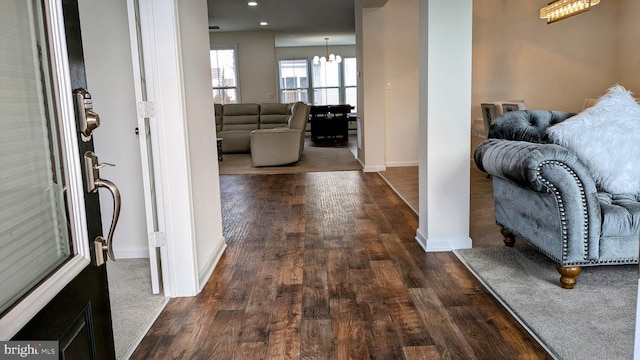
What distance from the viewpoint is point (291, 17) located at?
9.21 metres

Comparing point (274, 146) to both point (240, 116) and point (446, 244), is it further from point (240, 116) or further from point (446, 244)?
point (446, 244)

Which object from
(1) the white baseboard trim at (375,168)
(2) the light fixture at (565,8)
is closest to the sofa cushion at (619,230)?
(2) the light fixture at (565,8)

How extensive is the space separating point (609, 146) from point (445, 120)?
982 mm

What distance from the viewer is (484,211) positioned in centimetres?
444

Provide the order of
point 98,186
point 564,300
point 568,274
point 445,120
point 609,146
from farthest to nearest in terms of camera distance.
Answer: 1. point 445,120
2. point 609,146
3. point 568,274
4. point 564,300
5. point 98,186

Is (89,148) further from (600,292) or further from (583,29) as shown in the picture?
(583,29)

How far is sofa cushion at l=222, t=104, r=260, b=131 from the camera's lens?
10031 millimetres

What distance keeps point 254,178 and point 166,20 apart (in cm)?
436

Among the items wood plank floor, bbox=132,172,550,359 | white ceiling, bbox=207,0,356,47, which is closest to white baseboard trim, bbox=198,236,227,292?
wood plank floor, bbox=132,172,550,359

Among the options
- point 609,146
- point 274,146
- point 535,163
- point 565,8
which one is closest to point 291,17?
point 274,146

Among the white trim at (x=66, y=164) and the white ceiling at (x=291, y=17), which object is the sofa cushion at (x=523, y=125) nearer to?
the white trim at (x=66, y=164)

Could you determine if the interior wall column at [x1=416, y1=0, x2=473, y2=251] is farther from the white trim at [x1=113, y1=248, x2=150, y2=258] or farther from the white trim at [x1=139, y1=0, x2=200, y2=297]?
the white trim at [x1=113, y1=248, x2=150, y2=258]

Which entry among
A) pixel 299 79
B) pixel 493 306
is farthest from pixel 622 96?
pixel 299 79

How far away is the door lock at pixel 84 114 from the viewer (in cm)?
101
